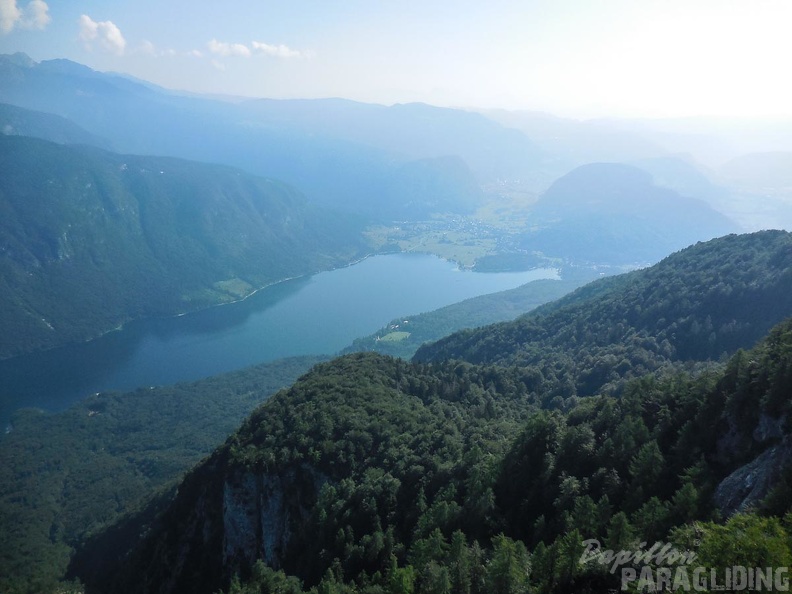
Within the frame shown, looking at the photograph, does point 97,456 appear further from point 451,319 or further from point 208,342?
point 451,319

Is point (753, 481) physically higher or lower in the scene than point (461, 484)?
higher

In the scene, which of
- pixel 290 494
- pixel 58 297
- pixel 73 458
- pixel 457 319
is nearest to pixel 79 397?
pixel 73 458

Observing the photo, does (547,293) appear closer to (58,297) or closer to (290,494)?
→ (290,494)

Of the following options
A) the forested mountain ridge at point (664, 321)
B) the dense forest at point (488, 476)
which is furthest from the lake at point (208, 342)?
the forested mountain ridge at point (664, 321)

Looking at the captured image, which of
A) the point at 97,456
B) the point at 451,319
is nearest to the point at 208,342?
the point at 97,456

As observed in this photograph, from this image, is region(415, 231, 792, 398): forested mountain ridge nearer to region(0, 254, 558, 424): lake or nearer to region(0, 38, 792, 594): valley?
region(0, 38, 792, 594): valley

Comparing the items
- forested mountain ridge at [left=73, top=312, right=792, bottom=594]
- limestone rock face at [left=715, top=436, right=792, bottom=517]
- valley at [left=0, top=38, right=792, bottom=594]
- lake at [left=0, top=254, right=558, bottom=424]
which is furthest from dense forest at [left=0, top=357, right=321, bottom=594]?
limestone rock face at [left=715, top=436, right=792, bottom=517]
